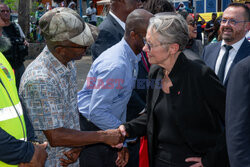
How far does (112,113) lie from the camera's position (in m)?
2.87

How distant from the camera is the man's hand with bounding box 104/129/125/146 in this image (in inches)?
101

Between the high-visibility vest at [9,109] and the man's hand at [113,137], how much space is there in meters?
0.77

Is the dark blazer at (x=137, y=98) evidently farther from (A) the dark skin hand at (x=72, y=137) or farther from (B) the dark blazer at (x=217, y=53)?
(B) the dark blazer at (x=217, y=53)

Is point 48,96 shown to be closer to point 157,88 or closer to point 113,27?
point 157,88

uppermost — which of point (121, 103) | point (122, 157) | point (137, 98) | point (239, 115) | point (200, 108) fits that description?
point (239, 115)

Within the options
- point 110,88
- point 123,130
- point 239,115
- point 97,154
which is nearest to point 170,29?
point 110,88

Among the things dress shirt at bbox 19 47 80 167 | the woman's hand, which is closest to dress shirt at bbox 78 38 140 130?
dress shirt at bbox 19 47 80 167

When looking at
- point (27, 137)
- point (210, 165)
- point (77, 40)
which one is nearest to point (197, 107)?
point (210, 165)

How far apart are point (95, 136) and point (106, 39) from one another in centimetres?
203

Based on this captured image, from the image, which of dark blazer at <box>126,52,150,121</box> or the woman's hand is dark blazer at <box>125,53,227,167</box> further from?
dark blazer at <box>126,52,150,121</box>

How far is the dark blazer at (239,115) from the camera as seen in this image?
173cm

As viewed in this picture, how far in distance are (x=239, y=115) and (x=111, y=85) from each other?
1.22 metres

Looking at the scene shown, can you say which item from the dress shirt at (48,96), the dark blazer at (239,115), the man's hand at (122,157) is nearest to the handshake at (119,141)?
the man's hand at (122,157)

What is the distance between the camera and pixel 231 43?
3992 millimetres
